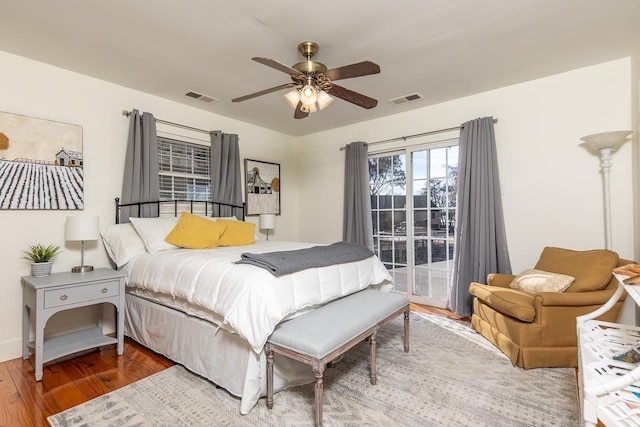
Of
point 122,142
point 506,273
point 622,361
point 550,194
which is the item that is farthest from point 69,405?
point 550,194

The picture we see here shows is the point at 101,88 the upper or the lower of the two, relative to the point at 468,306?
upper

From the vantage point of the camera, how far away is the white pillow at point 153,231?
2.91 m

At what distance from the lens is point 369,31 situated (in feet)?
7.64

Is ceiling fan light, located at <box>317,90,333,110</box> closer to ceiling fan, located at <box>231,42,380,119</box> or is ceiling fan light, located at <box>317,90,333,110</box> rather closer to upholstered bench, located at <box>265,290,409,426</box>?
ceiling fan, located at <box>231,42,380,119</box>

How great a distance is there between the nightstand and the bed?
19cm

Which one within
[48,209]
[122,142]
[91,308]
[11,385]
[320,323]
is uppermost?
[122,142]

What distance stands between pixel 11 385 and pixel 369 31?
11.8 feet

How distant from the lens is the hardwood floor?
191cm

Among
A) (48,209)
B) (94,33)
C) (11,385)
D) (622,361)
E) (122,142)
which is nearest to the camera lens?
(622,361)

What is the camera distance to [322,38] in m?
2.40

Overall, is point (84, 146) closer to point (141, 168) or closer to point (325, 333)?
point (141, 168)

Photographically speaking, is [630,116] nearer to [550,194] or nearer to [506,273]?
[550,194]

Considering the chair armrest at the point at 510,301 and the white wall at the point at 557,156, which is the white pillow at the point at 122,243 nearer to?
the chair armrest at the point at 510,301

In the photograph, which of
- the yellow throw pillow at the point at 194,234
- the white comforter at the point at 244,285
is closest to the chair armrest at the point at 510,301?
the white comforter at the point at 244,285
